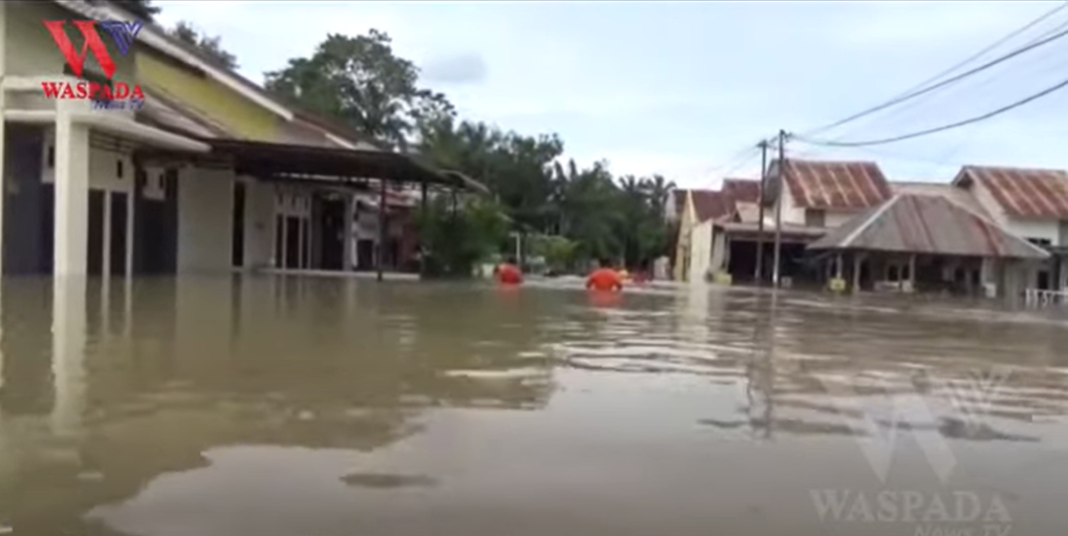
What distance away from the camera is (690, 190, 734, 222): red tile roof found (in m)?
63.9

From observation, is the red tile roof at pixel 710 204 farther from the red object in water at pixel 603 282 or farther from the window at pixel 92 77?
the window at pixel 92 77

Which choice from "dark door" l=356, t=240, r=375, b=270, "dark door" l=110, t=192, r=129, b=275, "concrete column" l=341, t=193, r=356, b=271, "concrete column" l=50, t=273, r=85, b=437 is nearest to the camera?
"concrete column" l=50, t=273, r=85, b=437

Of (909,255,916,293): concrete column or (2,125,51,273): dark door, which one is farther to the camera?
(909,255,916,293): concrete column

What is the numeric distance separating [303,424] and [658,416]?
2.03 meters

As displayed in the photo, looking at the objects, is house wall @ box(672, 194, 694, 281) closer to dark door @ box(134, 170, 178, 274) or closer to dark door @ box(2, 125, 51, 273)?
dark door @ box(134, 170, 178, 274)

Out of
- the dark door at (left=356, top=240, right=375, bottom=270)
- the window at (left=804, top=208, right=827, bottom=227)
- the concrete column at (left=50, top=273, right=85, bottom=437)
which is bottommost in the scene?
the concrete column at (left=50, top=273, right=85, bottom=437)

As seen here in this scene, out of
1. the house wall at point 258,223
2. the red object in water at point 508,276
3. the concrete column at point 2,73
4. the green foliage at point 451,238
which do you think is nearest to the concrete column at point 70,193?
the concrete column at point 2,73

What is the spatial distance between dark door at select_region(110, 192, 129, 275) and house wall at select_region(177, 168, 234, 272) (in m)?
3.42

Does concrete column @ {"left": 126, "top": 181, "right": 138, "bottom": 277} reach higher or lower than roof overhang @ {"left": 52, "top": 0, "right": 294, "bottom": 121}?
lower

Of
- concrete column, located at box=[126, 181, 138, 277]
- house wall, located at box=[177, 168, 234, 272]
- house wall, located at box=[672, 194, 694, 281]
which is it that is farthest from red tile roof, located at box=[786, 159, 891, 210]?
concrete column, located at box=[126, 181, 138, 277]

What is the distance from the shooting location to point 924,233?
47.4 meters

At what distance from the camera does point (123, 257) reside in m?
25.1

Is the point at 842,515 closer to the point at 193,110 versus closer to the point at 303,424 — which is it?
the point at 303,424

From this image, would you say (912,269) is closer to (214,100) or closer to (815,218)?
(815,218)
